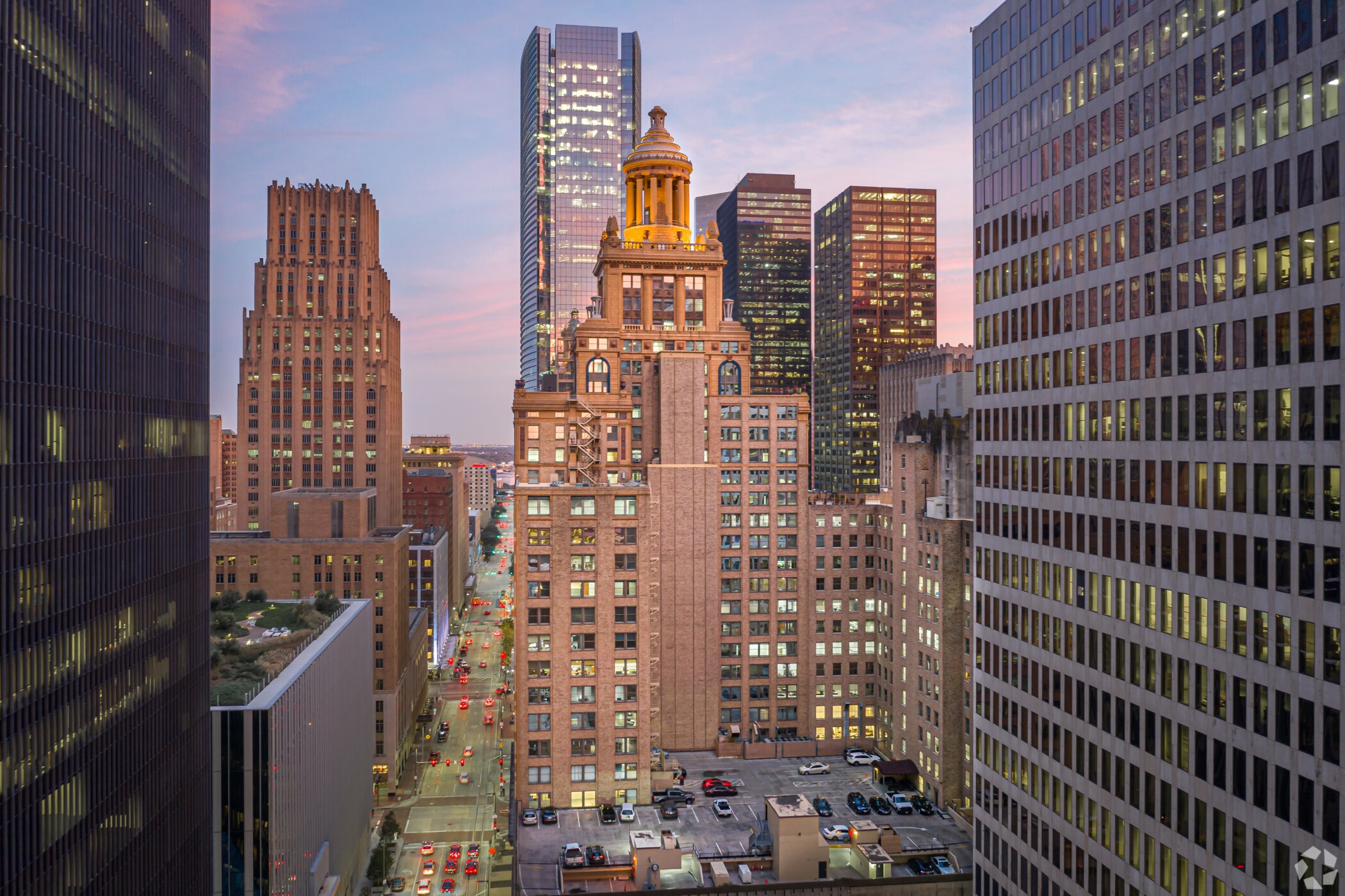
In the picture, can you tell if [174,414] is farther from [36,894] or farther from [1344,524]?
[1344,524]

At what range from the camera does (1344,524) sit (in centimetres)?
4216

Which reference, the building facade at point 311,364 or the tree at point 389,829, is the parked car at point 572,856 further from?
the building facade at point 311,364

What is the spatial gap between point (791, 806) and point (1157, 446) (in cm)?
5434

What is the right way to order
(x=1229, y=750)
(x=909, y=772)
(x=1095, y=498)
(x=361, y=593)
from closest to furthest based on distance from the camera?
(x=1229, y=750), (x=1095, y=498), (x=909, y=772), (x=361, y=593)

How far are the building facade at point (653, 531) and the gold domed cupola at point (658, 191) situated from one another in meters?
0.28

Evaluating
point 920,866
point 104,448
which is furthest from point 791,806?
point 104,448

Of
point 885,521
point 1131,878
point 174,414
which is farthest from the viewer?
point 885,521

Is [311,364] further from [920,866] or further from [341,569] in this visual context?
[920,866]

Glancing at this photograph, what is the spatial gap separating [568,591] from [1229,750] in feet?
221

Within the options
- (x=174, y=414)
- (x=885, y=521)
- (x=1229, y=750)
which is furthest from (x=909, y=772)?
(x=174, y=414)

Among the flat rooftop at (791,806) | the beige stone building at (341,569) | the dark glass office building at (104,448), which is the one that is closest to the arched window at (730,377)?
the beige stone building at (341,569)

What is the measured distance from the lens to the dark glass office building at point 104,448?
165 feet

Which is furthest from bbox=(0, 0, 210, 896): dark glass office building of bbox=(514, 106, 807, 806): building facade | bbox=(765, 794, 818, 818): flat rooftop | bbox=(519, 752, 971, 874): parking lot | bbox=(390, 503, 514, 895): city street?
bbox=(765, 794, 818, 818): flat rooftop

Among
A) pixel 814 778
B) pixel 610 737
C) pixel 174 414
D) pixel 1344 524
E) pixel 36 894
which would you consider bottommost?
pixel 814 778
